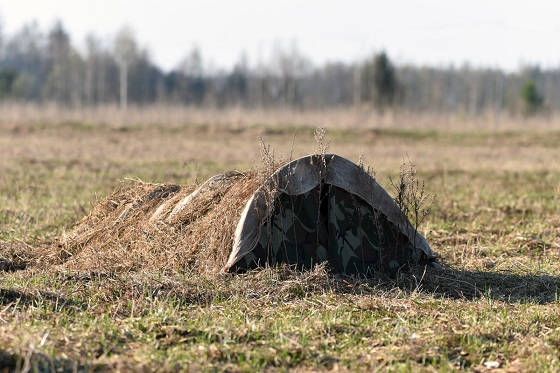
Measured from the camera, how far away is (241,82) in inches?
3157

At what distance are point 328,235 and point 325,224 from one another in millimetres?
112

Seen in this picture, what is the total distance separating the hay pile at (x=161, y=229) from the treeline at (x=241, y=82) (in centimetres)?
4086

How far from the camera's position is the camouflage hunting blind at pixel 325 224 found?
632cm

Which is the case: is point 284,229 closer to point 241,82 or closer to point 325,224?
point 325,224

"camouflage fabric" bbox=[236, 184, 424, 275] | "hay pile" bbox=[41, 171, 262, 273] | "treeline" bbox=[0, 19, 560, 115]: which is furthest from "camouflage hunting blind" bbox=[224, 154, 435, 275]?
"treeline" bbox=[0, 19, 560, 115]

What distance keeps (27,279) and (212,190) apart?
194 centimetres

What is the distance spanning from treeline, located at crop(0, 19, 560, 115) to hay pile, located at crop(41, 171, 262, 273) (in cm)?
4086

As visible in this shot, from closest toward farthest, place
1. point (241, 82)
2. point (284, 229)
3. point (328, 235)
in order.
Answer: point (284, 229), point (328, 235), point (241, 82)

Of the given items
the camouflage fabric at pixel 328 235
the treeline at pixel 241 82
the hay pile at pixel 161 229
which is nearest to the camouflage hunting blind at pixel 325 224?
the camouflage fabric at pixel 328 235

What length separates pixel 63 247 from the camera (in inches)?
297

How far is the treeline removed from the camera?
55.1 m

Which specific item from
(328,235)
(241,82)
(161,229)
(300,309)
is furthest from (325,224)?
(241,82)

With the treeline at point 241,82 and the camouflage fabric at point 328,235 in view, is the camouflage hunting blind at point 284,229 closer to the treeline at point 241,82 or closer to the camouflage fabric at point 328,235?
the camouflage fabric at point 328,235

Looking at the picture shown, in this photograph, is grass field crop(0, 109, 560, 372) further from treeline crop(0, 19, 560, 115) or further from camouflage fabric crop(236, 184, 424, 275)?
treeline crop(0, 19, 560, 115)
